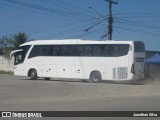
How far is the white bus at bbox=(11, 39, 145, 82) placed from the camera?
32406 millimetres

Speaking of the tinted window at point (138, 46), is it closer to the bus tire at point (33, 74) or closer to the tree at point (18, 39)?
the bus tire at point (33, 74)

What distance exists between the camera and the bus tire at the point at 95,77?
34.0 m

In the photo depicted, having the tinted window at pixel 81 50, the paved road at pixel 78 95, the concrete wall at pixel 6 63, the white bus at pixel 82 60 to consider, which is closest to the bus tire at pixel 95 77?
the white bus at pixel 82 60

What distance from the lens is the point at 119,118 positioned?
44.3 feet

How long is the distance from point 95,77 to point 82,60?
5.65 ft

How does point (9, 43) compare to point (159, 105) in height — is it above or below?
above

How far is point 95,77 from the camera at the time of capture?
34.2 m

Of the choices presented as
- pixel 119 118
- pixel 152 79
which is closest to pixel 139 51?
pixel 152 79

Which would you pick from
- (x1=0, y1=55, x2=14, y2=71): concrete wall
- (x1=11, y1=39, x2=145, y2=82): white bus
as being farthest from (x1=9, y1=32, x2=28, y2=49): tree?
(x1=11, y1=39, x2=145, y2=82): white bus

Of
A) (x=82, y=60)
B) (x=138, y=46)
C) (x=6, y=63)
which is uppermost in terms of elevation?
(x=138, y=46)

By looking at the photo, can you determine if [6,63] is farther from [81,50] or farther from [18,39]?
[81,50]

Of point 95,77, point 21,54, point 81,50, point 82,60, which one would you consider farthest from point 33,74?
point 95,77

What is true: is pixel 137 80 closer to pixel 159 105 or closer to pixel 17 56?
pixel 17 56

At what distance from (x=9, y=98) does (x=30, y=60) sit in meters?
16.2
